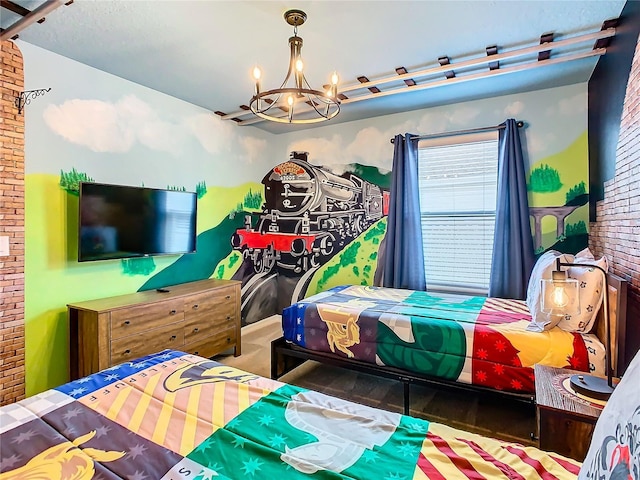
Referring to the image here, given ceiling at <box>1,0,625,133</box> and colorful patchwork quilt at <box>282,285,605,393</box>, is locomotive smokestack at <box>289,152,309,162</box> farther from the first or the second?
colorful patchwork quilt at <box>282,285,605,393</box>

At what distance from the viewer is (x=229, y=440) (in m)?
1.21

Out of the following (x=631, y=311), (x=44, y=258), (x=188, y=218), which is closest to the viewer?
(x=631, y=311)

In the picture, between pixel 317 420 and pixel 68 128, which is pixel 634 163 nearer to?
pixel 317 420

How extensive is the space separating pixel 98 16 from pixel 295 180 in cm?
293

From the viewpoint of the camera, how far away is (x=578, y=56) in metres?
2.73

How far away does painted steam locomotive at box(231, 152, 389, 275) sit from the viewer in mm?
4516

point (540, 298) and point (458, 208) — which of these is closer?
point (540, 298)

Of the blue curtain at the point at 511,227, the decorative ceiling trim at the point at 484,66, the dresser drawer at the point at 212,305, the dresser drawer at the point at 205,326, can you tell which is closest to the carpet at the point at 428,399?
the dresser drawer at the point at 205,326

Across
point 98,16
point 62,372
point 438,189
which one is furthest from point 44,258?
point 438,189

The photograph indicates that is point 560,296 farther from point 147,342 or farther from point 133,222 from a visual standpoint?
point 133,222

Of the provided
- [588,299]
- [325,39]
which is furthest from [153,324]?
[588,299]

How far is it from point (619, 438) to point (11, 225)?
130 inches

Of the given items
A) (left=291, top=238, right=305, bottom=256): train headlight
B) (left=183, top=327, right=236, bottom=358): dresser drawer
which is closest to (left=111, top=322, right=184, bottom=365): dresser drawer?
(left=183, top=327, right=236, bottom=358): dresser drawer

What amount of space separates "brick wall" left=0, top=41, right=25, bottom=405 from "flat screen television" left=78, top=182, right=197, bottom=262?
38 cm
